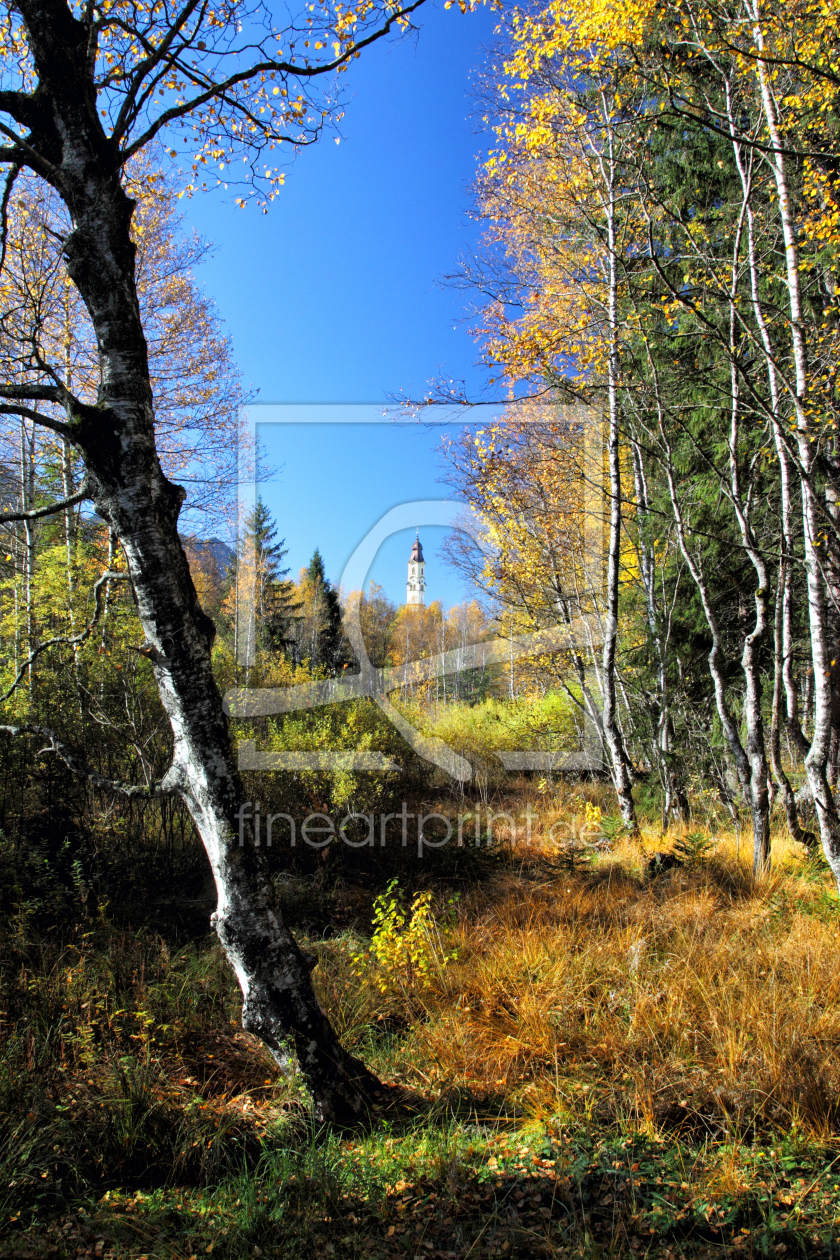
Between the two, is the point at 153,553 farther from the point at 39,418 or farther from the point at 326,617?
the point at 326,617

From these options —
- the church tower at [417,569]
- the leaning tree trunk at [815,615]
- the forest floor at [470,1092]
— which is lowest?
the forest floor at [470,1092]

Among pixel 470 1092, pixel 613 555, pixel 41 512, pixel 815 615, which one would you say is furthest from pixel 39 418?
pixel 613 555

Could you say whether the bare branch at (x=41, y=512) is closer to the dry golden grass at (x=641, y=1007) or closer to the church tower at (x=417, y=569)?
the dry golden grass at (x=641, y=1007)

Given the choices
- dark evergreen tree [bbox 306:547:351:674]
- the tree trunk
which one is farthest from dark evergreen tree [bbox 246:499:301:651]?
the tree trunk

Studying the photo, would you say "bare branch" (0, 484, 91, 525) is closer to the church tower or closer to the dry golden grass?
the dry golden grass

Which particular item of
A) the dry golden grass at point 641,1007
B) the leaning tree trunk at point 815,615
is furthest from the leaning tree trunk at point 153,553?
the leaning tree trunk at point 815,615

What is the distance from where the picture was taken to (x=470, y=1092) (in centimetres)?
274

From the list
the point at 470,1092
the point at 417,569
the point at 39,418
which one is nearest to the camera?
the point at 39,418

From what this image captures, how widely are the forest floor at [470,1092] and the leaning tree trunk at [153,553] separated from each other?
48 cm

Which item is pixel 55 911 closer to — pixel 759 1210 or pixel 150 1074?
pixel 150 1074

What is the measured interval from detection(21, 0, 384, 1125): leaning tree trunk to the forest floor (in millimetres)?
478

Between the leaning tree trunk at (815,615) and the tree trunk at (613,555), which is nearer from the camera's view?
the leaning tree trunk at (815,615)

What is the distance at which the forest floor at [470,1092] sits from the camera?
1992mm

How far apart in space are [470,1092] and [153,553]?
2.66 metres
